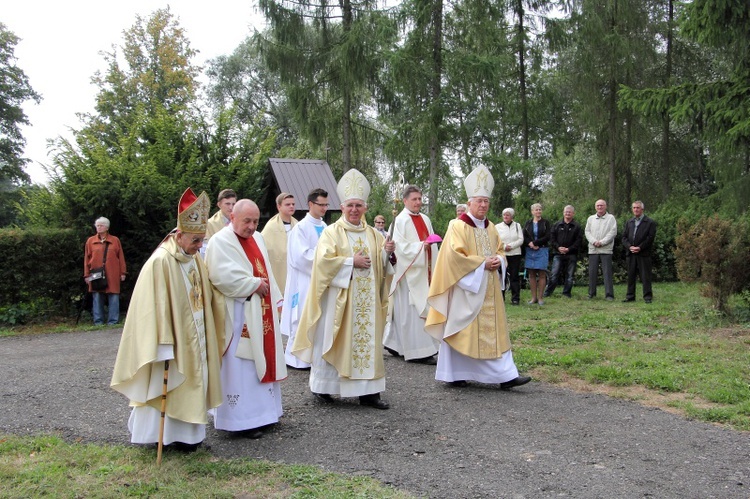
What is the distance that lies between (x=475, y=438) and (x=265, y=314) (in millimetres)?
1986

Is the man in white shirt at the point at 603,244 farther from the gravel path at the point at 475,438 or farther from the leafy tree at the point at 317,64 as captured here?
the leafy tree at the point at 317,64

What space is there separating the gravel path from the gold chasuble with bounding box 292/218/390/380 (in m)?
0.46

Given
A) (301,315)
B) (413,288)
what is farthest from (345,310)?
(413,288)

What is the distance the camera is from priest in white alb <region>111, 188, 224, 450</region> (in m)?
4.79

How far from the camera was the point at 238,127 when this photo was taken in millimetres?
15812

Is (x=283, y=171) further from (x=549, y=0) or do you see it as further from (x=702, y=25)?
(x=549, y=0)

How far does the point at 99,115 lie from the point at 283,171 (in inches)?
797

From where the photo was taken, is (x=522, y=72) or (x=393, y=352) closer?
(x=393, y=352)

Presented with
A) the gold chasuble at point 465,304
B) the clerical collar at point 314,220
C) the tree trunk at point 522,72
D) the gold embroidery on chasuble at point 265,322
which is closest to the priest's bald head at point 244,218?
the gold embroidery on chasuble at point 265,322

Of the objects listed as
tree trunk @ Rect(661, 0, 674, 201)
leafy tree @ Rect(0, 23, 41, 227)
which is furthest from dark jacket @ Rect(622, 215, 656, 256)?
leafy tree @ Rect(0, 23, 41, 227)

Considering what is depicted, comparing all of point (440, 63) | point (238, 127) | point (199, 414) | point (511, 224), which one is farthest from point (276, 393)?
point (440, 63)

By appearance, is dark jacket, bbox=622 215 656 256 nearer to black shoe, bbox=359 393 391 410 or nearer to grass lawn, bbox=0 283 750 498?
grass lawn, bbox=0 283 750 498

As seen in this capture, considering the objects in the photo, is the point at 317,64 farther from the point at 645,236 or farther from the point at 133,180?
the point at 645,236

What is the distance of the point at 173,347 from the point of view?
4848mm
